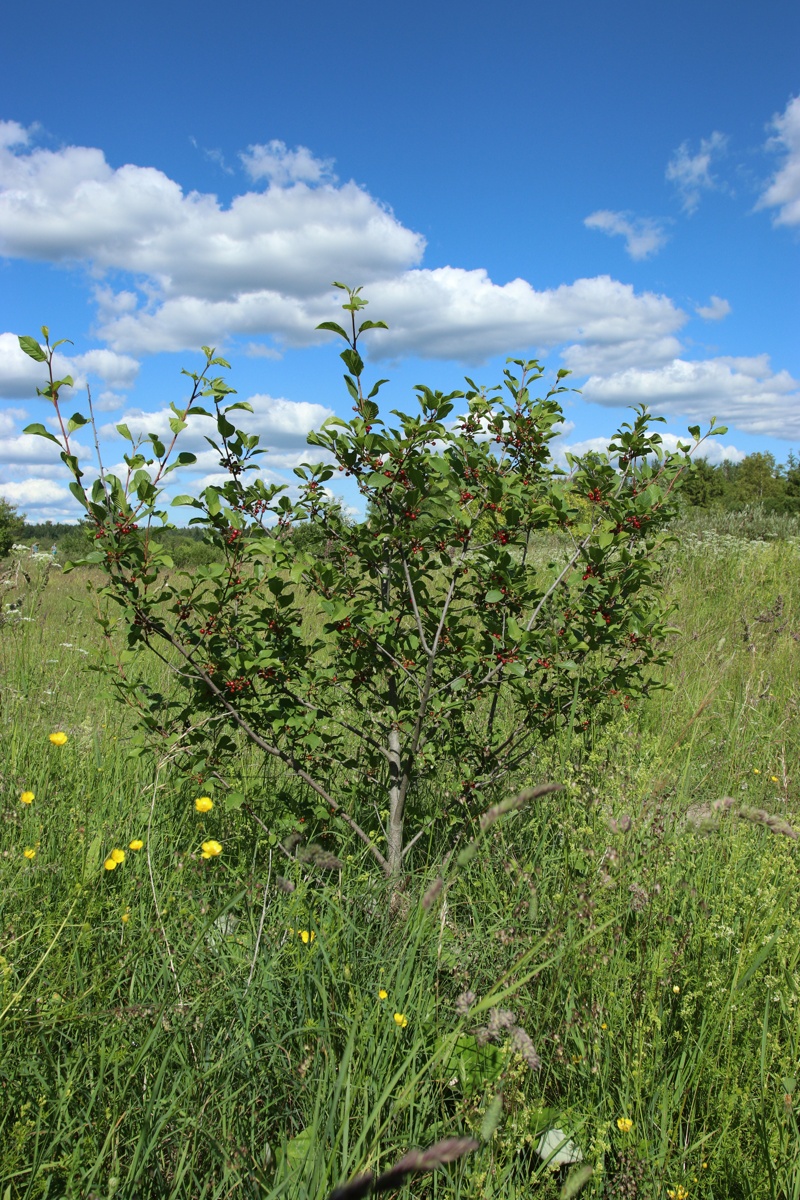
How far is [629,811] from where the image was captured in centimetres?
229

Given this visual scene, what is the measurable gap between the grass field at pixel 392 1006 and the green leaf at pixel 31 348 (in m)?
1.42

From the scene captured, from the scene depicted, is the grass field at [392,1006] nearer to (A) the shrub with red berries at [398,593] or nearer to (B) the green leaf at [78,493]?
(A) the shrub with red berries at [398,593]

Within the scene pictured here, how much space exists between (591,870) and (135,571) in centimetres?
164

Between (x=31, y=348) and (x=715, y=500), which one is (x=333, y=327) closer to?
(x=31, y=348)

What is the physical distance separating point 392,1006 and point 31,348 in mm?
2069

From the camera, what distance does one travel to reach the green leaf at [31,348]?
224cm

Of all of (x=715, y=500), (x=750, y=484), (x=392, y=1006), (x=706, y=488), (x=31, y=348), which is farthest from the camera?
A: (x=750, y=484)

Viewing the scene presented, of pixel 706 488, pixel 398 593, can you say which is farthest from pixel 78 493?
pixel 706 488

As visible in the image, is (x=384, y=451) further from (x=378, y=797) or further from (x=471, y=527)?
(x=378, y=797)

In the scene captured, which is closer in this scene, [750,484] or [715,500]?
[715,500]

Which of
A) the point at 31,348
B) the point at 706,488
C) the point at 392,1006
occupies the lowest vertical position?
the point at 392,1006

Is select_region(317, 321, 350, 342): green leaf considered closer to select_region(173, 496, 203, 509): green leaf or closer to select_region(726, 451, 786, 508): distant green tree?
select_region(173, 496, 203, 509): green leaf

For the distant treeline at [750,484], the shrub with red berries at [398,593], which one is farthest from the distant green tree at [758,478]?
the shrub with red berries at [398,593]

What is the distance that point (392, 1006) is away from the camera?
68.8 inches
